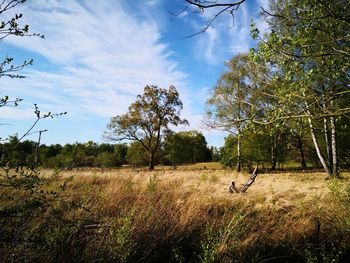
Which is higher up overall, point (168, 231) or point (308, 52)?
point (308, 52)

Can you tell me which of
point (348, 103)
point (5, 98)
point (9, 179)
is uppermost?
point (348, 103)

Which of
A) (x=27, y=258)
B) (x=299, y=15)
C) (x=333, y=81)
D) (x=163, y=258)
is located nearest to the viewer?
(x=27, y=258)

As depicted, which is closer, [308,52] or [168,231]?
[168,231]

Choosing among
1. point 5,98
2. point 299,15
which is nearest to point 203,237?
point 5,98

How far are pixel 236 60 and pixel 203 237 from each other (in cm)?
2753

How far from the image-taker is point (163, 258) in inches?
212

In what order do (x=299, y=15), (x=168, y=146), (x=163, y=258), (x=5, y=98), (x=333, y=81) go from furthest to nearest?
(x=168, y=146) → (x=333, y=81) → (x=299, y=15) → (x=163, y=258) → (x=5, y=98)

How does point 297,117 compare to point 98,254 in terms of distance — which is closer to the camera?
point 98,254

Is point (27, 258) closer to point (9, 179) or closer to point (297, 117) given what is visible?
point (9, 179)

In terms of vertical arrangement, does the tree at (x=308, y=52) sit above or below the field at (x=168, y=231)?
above

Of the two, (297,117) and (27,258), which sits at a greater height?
(297,117)

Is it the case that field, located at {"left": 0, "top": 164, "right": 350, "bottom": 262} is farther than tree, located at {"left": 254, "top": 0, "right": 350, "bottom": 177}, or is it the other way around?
tree, located at {"left": 254, "top": 0, "right": 350, "bottom": 177}

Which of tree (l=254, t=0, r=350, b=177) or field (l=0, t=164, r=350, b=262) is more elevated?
tree (l=254, t=0, r=350, b=177)

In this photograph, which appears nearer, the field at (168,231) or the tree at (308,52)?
the field at (168,231)
